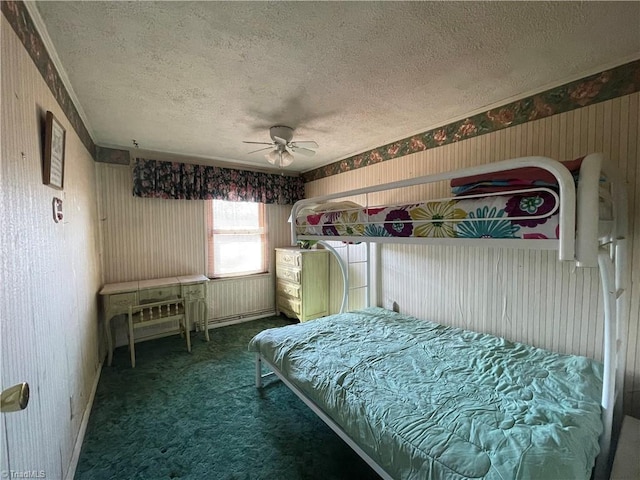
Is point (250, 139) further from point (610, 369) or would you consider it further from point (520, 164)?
point (610, 369)

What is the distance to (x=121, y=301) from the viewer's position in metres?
2.75

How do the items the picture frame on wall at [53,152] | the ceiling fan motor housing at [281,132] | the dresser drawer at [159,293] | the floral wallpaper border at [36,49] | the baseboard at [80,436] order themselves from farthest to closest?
the dresser drawer at [159,293]
the ceiling fan motor housing at [281,132]
the baseboard at [80,436]
the picture frame on wall at [53,152]
the floral wallpaper border at [36,49]

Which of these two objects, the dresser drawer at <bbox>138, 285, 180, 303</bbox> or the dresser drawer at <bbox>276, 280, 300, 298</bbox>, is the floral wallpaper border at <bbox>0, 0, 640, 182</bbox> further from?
the dresser drawer at <bbox>276, 280, 300, 298</bbox>

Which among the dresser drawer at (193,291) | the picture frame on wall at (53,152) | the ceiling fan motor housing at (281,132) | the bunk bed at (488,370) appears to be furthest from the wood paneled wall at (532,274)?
the picture frame on wall at (53,152)

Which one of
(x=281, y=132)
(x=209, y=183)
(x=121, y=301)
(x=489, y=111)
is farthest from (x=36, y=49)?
(x=489, y=111)

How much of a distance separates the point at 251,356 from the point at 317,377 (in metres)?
1.53

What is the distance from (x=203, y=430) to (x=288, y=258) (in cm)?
227

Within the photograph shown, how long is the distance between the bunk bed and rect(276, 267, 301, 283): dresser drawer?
163 centimetres

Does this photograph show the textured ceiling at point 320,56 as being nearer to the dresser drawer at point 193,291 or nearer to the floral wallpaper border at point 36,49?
the floral wallpaper border at point 36,49

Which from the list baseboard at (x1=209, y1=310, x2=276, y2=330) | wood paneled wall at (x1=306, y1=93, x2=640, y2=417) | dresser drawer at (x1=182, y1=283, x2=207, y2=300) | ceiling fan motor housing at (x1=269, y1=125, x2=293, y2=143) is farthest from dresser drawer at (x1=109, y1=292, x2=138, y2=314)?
wood paneled wall at (x1=306, y1=93, x2=640, y2=417)

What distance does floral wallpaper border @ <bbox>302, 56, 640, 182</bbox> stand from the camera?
163 cm

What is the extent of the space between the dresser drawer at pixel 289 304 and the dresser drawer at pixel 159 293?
1.44 metres

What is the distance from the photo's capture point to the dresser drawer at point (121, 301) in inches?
107

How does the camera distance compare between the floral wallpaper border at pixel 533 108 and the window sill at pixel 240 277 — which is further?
the window sill at pixel 240 277
